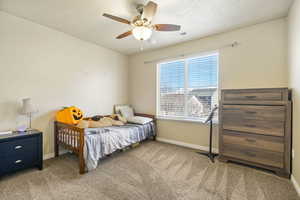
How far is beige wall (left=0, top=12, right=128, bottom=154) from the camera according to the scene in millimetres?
2283

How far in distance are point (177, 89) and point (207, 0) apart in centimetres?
201

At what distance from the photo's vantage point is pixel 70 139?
8.04 ft

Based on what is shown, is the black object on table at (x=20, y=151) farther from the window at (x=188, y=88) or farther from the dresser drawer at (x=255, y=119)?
the dresser drawer at (x=255, y=119)

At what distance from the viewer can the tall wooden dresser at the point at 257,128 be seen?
204 cm

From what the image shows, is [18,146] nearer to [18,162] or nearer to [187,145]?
[18,162]

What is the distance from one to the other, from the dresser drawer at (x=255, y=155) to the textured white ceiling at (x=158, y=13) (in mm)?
2183

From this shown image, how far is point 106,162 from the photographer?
256cm

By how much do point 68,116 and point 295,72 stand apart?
3701 millimetres

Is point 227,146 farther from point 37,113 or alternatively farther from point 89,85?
point 37,113

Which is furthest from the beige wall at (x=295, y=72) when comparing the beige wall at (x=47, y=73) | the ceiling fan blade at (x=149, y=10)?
the beige wall at (x=47, y=73)

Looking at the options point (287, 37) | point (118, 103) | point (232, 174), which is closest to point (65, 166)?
point (118, 103)

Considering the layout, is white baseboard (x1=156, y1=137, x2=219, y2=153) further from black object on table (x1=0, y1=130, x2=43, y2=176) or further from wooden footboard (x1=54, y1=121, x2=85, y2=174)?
black object on table (x1=0, y1=130, x2=43, y2=176)

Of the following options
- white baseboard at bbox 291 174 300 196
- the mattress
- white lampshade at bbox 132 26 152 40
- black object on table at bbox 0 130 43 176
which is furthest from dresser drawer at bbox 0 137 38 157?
white baseboard at bbox 291 174 300 196

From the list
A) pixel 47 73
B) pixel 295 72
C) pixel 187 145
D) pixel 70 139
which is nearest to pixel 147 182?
pixel 70 139
